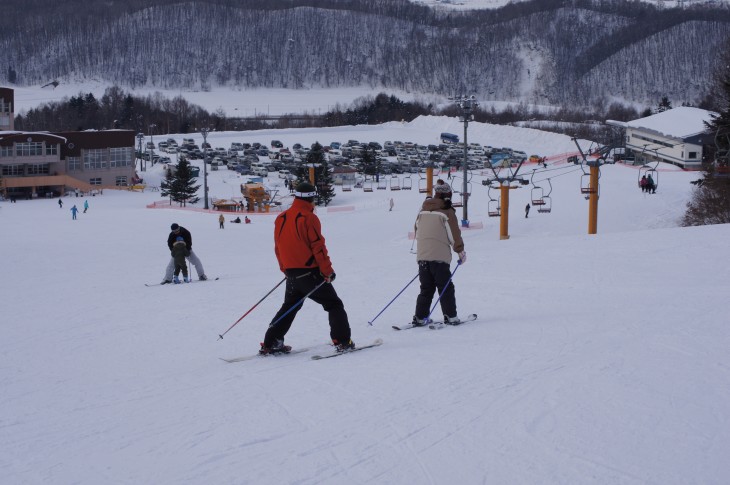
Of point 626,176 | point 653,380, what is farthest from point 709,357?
point 626,176

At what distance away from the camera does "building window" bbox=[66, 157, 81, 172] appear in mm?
55250

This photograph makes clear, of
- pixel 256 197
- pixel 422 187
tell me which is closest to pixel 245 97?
pixel 422 187

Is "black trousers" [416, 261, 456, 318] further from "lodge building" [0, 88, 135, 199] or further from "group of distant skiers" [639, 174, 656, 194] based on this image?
"lodge building" [0, 88, 135, 199]

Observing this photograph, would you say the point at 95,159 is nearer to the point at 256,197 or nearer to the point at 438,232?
the point at 256,197

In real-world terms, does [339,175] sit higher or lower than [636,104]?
lower

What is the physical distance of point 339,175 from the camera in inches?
2125

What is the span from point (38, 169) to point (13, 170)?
6.54 ft

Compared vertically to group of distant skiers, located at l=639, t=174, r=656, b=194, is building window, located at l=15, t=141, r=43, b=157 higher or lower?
higher

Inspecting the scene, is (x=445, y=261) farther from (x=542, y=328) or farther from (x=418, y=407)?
(x=418, y=407)

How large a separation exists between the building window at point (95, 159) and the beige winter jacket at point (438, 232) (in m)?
53.7

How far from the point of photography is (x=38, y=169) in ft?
173

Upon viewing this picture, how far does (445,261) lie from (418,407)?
96.9 inches

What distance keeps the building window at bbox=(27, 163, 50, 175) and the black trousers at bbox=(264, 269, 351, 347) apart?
168 feet

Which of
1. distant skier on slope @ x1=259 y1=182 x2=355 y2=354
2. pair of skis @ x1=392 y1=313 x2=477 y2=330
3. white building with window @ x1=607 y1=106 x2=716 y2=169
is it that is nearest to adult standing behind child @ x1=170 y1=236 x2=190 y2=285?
pair of skis @ x1=392 y1=313 x2=477 y2=330
